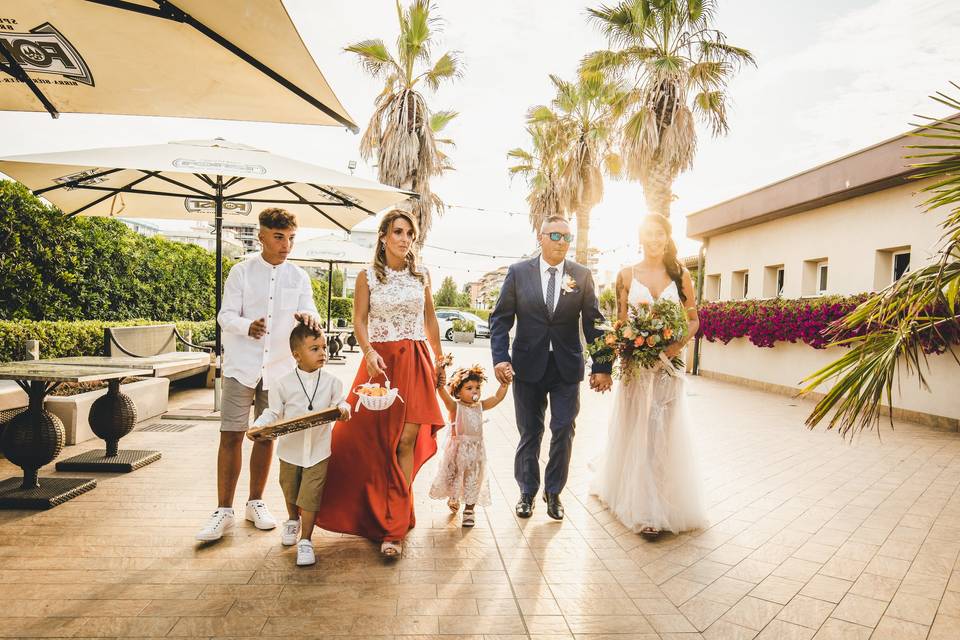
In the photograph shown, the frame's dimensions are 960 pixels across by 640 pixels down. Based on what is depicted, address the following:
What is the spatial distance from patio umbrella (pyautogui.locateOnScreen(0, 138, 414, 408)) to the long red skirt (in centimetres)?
242

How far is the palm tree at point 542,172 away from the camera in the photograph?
23.2 meters

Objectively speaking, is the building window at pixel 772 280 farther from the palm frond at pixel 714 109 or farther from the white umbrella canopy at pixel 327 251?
the white umbrella canopy at pixel 327 251

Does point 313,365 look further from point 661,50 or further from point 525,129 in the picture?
point 525,129

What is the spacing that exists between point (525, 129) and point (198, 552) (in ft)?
78.4

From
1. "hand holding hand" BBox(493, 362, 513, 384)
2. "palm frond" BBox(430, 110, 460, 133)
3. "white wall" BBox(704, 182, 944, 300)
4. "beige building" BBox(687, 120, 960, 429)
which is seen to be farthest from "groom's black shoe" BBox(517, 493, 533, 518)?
"palm frond" BBox(430, 110, 460, 133)

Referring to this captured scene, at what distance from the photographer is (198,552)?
3.54m

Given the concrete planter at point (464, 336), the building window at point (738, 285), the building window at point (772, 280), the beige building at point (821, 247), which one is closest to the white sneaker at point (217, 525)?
the beige building at point (821, 247)

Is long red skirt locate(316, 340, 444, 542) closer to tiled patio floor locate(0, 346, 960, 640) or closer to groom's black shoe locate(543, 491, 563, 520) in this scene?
tiled patio floor locate(0, 346, 960, 640)

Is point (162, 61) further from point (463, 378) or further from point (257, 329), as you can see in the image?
point (463, 378)

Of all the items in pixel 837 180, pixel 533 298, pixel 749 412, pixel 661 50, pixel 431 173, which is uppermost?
pixel 661 50

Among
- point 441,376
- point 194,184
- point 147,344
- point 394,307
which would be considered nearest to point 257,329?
point 394,307

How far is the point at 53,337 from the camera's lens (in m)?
6.76

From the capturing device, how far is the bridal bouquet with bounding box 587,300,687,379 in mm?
4230

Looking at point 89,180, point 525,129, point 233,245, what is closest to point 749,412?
point 89,180
